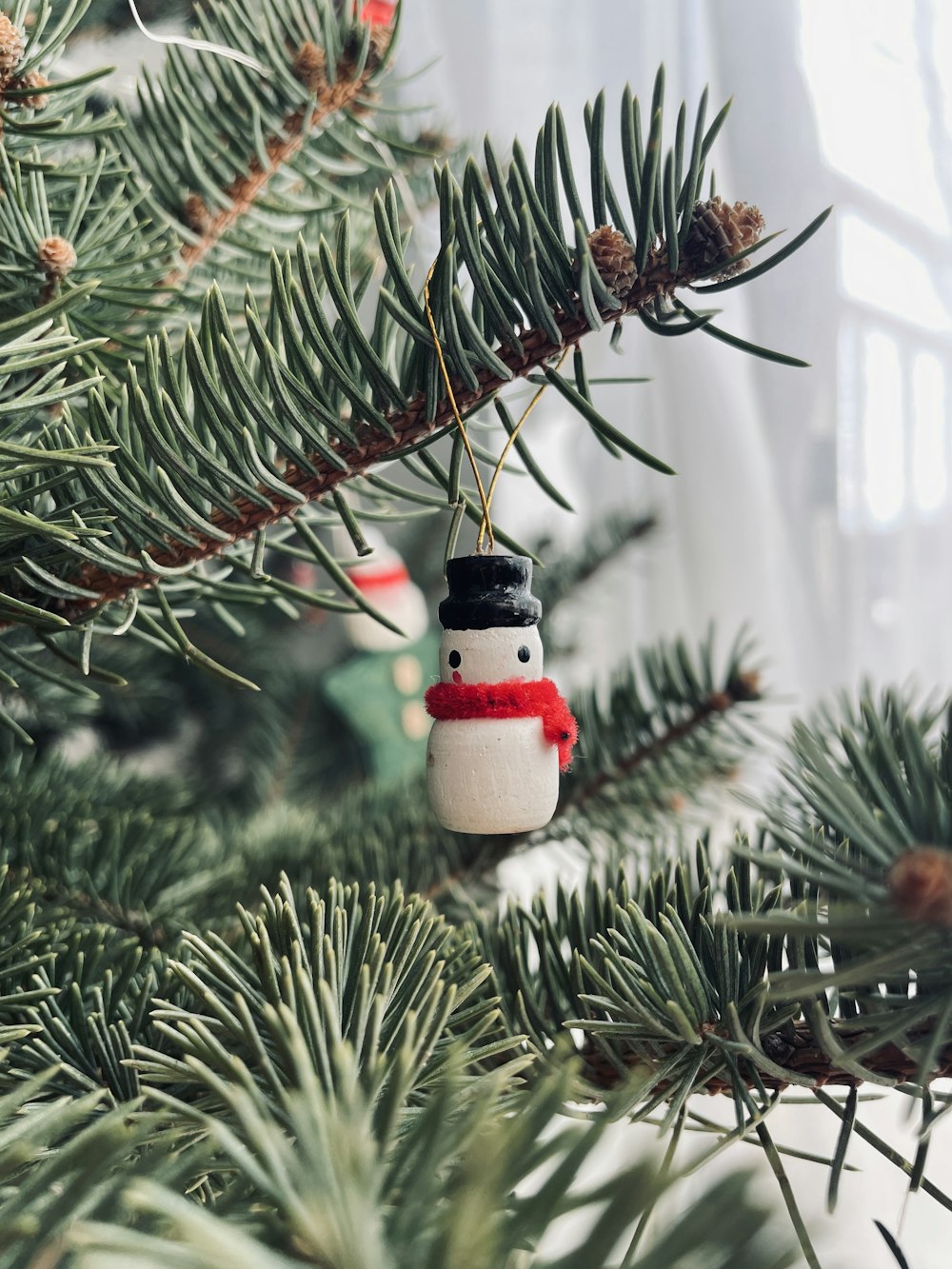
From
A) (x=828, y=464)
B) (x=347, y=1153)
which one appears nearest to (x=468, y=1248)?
(x=347, y=1153)

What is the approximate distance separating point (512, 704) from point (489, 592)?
0.03m

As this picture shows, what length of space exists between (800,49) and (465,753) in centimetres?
55

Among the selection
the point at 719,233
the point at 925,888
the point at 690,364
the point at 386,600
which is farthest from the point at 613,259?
the point at 690,364

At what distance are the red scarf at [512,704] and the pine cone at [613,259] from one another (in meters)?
0.10

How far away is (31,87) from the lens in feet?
0.71

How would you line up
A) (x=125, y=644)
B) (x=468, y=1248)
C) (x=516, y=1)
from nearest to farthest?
(x=468, y=1248) → (x=125, y=644) → (x=516, y=1)

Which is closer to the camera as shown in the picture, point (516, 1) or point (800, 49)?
point (800, 49)

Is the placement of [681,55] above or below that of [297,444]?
above

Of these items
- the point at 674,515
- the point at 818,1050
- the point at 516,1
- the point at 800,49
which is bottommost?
the point at 818,1050

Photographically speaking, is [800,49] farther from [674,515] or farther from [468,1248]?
[468,1248]

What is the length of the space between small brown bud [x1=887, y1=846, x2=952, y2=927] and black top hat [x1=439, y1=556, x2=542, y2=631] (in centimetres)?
12

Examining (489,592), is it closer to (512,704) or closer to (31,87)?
(512,704)

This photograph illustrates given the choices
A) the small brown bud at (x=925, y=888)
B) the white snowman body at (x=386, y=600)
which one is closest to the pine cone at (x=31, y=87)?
the small brown bud at (x=925, y=888)

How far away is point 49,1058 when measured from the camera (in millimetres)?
199
